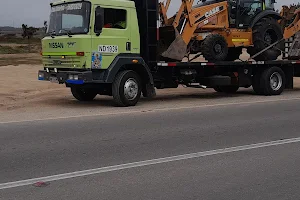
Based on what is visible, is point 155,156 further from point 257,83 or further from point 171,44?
point 257,83

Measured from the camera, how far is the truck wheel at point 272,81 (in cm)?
1636

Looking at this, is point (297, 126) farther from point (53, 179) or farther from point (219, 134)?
point (53, 179)

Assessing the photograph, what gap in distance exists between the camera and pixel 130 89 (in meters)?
13.1

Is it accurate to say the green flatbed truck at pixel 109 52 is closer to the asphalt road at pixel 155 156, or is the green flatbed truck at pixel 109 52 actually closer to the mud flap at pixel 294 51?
the asphalt road at pixel 155 156

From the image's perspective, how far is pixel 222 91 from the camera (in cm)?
1816

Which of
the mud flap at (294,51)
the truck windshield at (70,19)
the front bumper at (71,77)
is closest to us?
the front bumper at (71,77)

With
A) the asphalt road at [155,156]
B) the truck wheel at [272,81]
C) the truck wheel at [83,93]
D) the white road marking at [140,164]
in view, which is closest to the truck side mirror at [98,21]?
the asphalt road at [155,156]

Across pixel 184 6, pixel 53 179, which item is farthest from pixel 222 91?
pixel 53 179

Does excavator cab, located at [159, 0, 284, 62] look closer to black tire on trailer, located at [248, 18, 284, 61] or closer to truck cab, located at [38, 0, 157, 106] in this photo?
black tire on trailer, located at [248, 18, 284, 61]

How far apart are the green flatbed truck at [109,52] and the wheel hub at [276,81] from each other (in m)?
2.70

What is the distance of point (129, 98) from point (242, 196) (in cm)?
790

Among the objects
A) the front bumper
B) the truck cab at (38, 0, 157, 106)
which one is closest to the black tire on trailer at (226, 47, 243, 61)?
the truck cab at (38, 0, 157, 106)

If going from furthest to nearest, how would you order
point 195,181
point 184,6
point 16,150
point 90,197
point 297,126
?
point 184,6
point 297,126
point 16,150
point 195,181
point 90,197

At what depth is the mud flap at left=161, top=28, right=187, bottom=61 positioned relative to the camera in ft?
46.8
